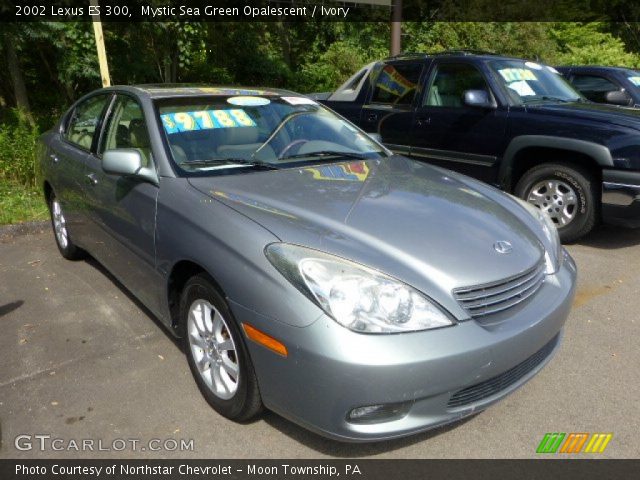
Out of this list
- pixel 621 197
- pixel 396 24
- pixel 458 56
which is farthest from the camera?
pixel 396 24

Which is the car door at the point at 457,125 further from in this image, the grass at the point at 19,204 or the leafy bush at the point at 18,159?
the leafy bush at the point at 18,159

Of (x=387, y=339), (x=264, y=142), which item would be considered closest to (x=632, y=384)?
(x=387, y=339)

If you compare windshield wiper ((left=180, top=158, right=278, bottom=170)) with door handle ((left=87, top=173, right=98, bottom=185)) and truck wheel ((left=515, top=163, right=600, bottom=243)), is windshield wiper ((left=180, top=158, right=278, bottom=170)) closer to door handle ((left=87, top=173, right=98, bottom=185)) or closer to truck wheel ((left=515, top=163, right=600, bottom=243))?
door handle ((left=87, top=173, right=98, bottom=185))

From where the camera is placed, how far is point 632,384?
2846 mm

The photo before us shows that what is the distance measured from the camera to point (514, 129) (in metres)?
5.21

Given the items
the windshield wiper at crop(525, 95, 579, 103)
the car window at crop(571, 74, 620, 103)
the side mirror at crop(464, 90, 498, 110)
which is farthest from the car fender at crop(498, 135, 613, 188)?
the car window at crop(571, 74, 620, 103)

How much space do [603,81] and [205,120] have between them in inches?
302

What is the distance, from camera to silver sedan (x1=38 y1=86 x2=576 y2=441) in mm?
2027

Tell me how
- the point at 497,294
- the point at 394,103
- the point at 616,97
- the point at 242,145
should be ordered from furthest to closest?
the point at 616,97 < the point at 394,103 < the point at 242,145 < the point at 497,294

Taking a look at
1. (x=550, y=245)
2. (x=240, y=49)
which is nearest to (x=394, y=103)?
(x=550, y=245)

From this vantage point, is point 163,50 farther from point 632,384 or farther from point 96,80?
point 632,384

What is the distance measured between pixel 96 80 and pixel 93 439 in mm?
8316

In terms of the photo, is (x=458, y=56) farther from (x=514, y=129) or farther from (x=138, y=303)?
(x=138, y=303)

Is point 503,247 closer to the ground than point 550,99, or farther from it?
closer to the ground
